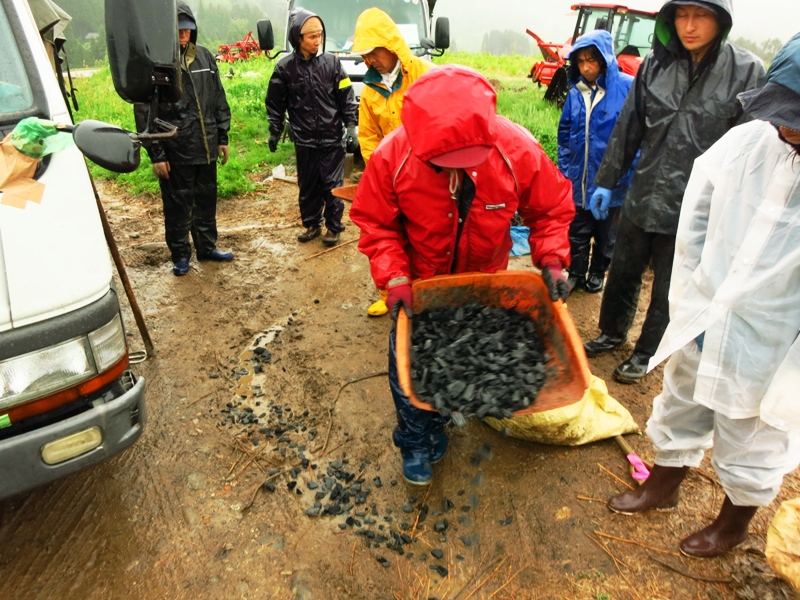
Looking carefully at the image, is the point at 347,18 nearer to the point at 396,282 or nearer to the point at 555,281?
the point at 396,282

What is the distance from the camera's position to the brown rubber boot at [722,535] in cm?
222

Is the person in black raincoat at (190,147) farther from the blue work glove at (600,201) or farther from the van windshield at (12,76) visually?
the blue work glove at (600,201)

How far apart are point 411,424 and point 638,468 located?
3.99 ft

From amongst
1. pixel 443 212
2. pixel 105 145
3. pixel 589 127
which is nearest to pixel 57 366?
pixel 105 145

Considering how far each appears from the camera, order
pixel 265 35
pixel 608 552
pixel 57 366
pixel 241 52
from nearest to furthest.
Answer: pixel 57 366 < pixel 608 552 < pixel 265 35 < pixel 241 52

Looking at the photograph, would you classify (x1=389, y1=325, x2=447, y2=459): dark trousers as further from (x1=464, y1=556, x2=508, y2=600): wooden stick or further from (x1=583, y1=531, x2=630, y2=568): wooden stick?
(x1=583, y1=531, x2=630, y2=568): wooden stick

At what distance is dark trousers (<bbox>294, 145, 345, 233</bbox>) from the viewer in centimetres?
520

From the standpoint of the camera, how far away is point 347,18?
7672 mm

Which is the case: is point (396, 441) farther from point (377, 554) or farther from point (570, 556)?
point (570, 556)

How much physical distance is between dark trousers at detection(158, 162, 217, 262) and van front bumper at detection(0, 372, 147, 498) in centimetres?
282

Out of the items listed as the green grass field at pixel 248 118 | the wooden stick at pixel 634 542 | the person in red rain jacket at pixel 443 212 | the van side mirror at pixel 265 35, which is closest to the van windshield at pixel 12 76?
the person in red rain jacket at pixel 443 212

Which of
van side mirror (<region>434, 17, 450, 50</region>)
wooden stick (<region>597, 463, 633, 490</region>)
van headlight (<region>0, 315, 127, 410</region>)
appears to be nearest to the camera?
van headlight (<region>0, 315, 127, 410</region>)

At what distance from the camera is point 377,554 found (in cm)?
235

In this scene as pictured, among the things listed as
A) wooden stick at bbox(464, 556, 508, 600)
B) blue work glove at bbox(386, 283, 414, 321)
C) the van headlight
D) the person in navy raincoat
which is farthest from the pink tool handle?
the van headlight
